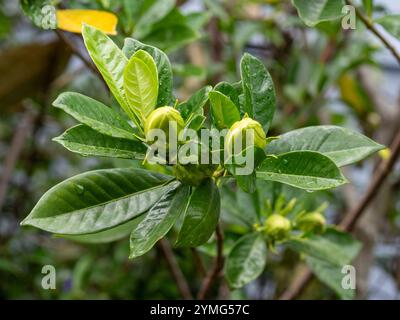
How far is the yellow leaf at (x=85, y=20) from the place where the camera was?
583 mm

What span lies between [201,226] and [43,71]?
0.97m

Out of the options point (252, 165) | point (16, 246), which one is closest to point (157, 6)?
point (252, 165)

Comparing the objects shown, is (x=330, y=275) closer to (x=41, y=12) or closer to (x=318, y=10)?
(x=318, y=10)

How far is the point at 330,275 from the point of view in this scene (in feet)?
2.27

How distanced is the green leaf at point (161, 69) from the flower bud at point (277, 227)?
224 millimetres

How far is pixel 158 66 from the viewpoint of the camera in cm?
48

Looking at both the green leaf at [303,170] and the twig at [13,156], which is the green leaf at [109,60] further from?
the twig at [13,156]

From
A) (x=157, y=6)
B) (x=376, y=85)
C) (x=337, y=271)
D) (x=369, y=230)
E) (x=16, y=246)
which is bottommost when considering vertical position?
(x=16, y=246)

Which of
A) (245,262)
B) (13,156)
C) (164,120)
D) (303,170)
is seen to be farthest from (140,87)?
(13,156)

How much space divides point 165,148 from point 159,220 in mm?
60

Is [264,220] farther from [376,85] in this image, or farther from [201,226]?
[376,85]

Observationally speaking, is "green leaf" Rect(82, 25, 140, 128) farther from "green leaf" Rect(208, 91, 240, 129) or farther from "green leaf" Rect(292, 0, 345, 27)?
"green leaf" Rect(292, 0, 345, 27)
